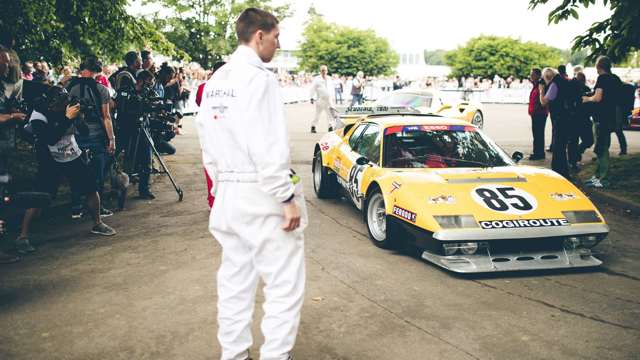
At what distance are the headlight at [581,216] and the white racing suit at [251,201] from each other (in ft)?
10.3

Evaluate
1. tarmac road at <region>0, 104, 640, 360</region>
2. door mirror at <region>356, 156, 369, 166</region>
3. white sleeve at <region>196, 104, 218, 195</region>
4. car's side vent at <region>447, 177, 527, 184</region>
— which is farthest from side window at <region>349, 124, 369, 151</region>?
white sleeve at <region>196, 104, 218, 195</region>

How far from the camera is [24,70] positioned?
36.8 feet

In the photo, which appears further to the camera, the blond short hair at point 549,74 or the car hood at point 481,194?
the blond short hair at point 549,74

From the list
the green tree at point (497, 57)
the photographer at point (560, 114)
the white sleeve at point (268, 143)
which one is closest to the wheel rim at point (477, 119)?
the photographer at point (560, 114)

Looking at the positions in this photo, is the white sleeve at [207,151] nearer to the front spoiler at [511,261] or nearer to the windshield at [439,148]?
the front spoiler at [511,261]

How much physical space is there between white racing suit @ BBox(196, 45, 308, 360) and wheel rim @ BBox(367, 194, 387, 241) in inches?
114

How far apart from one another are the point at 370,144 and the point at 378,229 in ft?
4.20

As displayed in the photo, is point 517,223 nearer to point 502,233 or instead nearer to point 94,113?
point 502,233

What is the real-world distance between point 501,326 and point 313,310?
1292 mm

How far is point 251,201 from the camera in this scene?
2.85 m

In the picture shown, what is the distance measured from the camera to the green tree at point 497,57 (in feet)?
190

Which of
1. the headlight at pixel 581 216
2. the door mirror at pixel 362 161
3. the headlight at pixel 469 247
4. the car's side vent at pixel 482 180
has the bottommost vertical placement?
the headlight at pixel 469 247

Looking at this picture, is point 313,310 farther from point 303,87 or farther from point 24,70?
point 303,87

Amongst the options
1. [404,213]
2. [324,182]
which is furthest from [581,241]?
[324,182]
